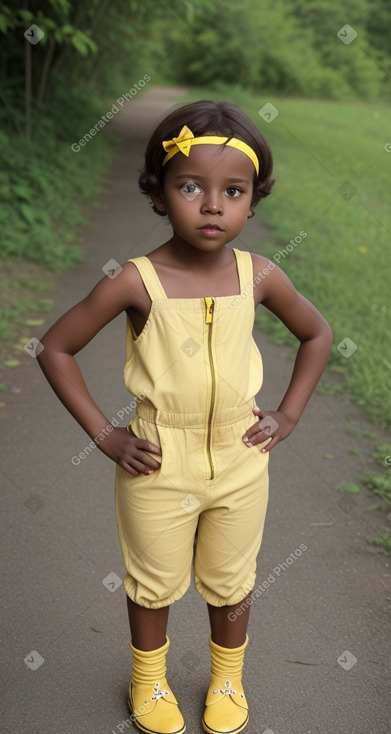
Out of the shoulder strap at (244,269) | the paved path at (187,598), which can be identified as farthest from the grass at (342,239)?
the shoulder strap at (244,269)

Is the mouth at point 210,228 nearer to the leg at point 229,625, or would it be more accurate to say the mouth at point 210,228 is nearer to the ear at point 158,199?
the ear at point 158,199

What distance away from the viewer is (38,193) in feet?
26.6

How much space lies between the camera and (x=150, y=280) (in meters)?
2.04

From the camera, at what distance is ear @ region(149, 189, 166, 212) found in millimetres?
2111

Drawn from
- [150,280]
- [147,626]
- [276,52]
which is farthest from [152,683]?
[276,52]

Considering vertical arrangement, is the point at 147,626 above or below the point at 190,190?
below

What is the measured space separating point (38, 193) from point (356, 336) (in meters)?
3.94

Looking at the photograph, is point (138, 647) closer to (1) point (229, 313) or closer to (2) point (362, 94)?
(1) point (229, 313)

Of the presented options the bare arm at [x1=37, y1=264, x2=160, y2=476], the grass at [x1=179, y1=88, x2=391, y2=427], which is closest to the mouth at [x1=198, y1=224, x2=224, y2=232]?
the bare arm at [x1=37, y1=264, x2=160, y2=476]

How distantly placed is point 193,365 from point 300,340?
39 centimetres

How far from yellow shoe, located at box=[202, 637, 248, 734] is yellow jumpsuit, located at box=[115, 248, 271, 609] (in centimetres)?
26

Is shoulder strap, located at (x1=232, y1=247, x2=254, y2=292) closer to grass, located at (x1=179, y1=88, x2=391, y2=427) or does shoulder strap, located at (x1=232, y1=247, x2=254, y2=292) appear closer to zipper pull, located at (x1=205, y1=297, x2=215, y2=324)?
zipper pull, located at (x1=205, y1=297, x2=215, y2=324)

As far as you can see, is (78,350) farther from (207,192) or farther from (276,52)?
(276,52)

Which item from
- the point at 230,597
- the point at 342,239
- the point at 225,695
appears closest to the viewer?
the point at 230,597
